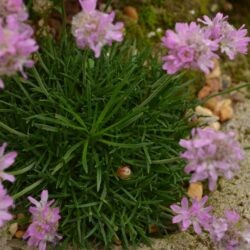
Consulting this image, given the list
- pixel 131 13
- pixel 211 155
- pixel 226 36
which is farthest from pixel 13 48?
pixel 131 13

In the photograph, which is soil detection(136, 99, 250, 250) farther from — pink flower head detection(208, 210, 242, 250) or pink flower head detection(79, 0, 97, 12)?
pink flower head detection(79, 0, 97, 12)

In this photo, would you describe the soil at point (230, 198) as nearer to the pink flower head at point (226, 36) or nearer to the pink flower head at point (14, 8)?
the pink flower head at point (226, 36)

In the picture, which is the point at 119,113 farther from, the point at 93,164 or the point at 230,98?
the point at 230,98

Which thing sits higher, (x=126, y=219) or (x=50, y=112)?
(x=50, y=112)

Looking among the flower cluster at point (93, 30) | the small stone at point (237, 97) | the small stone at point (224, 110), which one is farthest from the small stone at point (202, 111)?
the flower cluster at point (93, 30)

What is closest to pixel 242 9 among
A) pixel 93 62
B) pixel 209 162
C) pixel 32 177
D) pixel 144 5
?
pixel 144 5

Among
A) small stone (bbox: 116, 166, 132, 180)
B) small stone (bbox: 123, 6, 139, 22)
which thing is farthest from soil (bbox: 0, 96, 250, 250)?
small stone (bbox: 123, 6, 139, 22)

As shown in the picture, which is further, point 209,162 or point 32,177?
point 32,177
